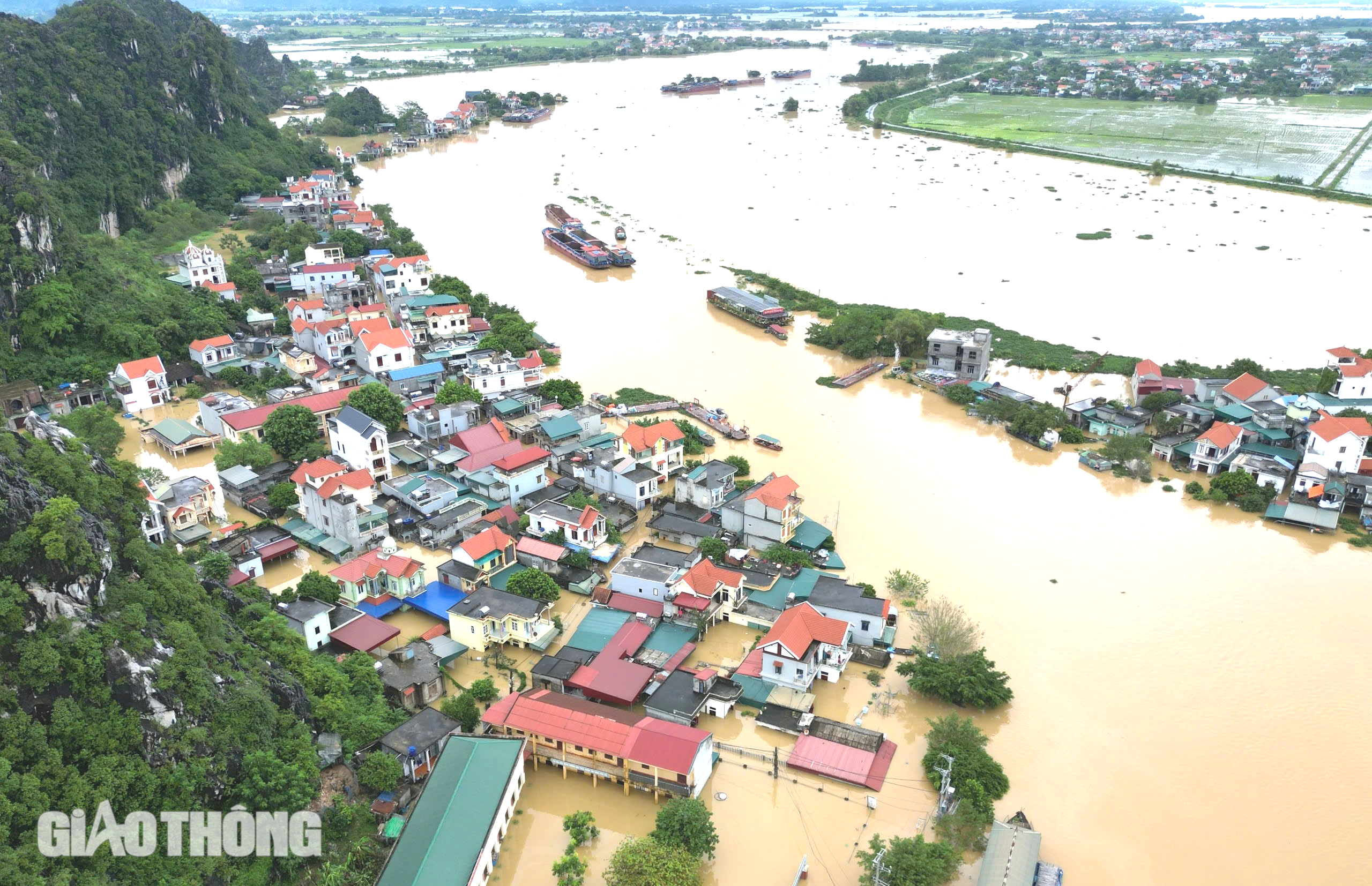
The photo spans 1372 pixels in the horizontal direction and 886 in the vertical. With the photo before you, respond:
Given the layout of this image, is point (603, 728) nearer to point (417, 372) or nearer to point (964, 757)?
point (964, 757)

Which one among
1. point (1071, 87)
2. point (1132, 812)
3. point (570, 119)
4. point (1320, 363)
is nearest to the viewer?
point (1132, 812)

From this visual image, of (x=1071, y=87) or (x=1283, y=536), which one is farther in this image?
(x=1071, y=87)

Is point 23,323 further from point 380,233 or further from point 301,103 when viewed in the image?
point 301,103

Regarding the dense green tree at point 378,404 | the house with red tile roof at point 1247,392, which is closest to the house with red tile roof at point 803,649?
the dense green tree at point 378,404

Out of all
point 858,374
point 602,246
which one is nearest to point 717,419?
point 858,374

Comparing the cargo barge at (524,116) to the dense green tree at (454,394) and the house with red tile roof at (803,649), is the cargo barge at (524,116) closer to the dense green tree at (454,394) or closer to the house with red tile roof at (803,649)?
the dense green tree at (454,394)

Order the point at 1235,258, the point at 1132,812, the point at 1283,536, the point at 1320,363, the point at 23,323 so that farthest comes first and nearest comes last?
the point at 1235,258 < the point at 1320,363 < the point at 23,323 < the point at 1283,536 < the point at 1132,812

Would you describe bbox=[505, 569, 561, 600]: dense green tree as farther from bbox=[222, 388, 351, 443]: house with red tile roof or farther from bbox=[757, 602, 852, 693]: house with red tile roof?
bbox=[222, 388, 351, 443]: house with red tile roof

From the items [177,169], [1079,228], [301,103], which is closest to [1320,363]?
[1079,228]
